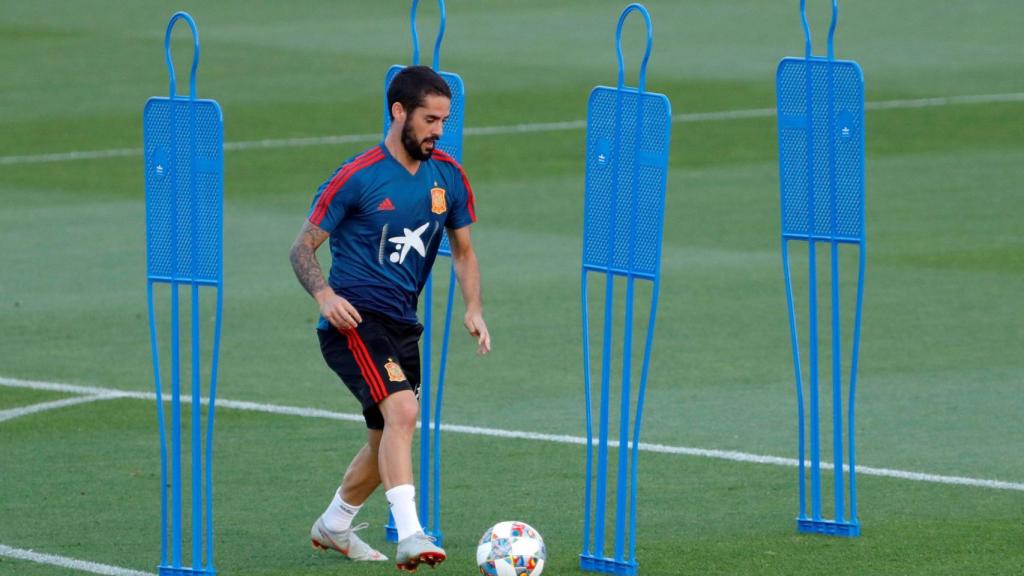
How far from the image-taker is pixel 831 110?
8.84m

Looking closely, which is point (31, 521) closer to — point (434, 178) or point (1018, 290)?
point (434, 178)

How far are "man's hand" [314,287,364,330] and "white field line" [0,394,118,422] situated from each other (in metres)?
4.53

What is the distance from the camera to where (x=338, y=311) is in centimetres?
794

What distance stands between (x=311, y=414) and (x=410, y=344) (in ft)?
12.0

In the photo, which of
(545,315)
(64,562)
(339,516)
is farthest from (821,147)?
(545,315)

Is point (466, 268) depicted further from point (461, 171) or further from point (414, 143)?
point (414, 143)

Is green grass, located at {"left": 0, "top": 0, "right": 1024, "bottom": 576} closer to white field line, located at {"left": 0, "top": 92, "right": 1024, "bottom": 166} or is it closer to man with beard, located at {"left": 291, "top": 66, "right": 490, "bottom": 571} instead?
white field line, located at {"left": 0, "top": 92, "right": 1024, "bottom": 166}

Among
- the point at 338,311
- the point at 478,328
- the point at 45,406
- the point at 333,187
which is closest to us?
the point at 338,311

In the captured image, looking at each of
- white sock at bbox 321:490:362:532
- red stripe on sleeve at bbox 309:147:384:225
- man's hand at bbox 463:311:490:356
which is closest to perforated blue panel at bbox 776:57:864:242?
man's hand at bbox 463:311:490:356

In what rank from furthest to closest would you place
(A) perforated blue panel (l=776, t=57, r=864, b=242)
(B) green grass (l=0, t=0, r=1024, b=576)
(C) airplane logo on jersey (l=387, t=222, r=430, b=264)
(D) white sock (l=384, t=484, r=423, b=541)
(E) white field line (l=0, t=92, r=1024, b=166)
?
(E) white field line (l=0, t=92, r=1024, b=166) < (B) green grass (l=0, t=0, r=1024, b=576) < (A) perforated blue panel (l=776, t=57, r=864, b=242) < (C) airplane logo on jersey (l=387, t=222, r=430, b=264) < (D) white sock (l=384, t=484, r=423, b=541)

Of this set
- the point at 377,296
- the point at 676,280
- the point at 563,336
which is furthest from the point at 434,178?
the point at 676,280

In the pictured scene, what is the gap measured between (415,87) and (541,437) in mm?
3731

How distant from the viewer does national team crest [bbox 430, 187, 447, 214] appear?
328 inches

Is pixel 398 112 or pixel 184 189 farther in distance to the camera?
pixel 398 112
